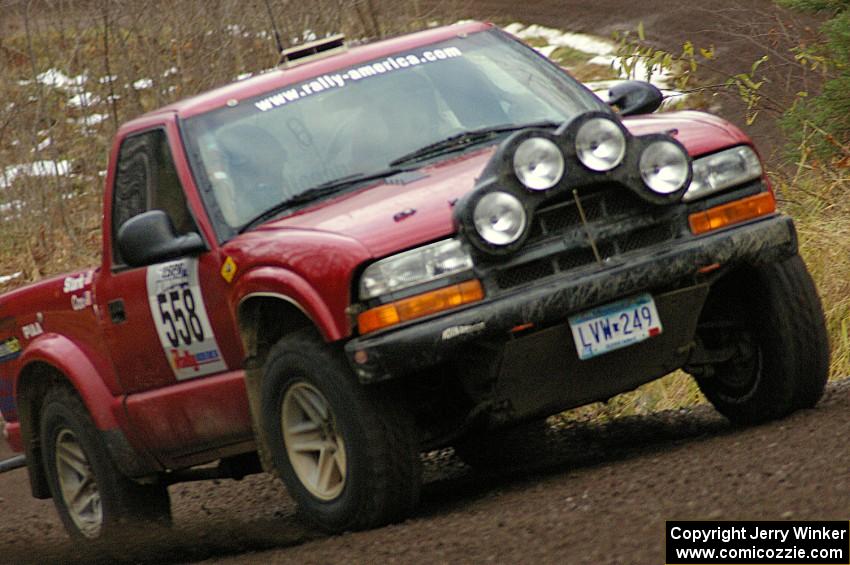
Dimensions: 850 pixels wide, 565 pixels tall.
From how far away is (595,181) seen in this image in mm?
5578

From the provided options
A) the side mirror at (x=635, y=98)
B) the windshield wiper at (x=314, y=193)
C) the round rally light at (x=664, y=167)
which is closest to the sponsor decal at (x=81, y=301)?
the windshield wiper at (x=314, y=193)

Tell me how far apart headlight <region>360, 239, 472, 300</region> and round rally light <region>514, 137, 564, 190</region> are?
33 centimetres

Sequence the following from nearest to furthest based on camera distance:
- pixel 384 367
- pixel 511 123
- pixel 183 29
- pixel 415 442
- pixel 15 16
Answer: pixel 384 367 < pixel 415 442 < pixel 511 123 < pixel 183 29 < pixel 15 16

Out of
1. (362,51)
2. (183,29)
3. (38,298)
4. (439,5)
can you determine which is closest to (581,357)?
(362,51)

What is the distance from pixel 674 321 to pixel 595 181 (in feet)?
2.17

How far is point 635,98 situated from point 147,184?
208 centimetres

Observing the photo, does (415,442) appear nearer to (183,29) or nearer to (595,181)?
(595,181)

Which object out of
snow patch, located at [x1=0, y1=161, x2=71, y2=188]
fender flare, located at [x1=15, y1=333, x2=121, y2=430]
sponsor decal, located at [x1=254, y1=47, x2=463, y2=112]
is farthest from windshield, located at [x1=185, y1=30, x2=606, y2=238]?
snow patch, located at [x1=0, y1=161, x2=71, y2=188]

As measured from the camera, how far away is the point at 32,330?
754cm

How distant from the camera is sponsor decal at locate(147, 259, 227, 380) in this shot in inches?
251

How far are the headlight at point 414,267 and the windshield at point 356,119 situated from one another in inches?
34.0

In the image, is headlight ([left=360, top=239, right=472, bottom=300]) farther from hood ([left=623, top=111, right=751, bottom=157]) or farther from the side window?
the side window

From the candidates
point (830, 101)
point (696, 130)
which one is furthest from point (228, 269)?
point (830, 101)

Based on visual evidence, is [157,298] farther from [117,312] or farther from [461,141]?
[461,141]
